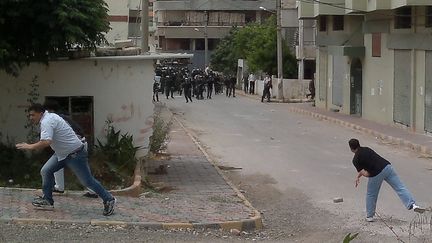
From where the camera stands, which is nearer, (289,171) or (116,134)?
(116,134)

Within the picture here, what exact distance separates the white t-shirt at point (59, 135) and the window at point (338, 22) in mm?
28766

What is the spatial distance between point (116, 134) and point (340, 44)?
24.3 metres

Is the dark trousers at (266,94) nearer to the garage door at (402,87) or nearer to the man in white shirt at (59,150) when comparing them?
the garage door at (402,87)

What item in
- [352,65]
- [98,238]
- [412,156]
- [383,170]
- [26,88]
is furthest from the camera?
[352,65]

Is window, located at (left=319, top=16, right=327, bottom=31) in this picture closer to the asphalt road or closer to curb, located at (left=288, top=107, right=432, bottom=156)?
curb, located at (left=288, top=107, right=432, bottom=156)

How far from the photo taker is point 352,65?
34.9 m

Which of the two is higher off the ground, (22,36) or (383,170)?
(22,36)

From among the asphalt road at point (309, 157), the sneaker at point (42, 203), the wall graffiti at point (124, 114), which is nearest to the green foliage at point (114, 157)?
the wall graffiti at point (124, 114)

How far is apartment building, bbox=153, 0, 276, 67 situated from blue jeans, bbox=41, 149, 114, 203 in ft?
246

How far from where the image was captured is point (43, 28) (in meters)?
11.9

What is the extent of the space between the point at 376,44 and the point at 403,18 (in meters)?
3.76

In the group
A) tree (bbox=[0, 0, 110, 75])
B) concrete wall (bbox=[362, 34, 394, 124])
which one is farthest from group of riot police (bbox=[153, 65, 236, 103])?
tree (bbox=[0, 0, 110, 75])

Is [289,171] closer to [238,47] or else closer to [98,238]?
[98,238]

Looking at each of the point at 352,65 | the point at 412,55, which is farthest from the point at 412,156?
the point at 352,65
